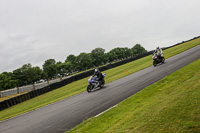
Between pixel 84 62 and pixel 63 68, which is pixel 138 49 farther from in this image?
→ pixel 63 68

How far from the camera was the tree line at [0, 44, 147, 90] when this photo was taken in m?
78.7

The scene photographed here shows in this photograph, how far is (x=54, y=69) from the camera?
9381cm

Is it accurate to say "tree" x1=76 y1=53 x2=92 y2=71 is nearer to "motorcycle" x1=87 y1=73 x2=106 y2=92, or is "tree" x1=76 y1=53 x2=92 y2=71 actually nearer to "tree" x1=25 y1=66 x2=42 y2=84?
"tree" x1=25 y1=66 x2=42 y2=84

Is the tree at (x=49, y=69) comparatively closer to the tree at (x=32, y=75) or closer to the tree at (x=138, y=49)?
the tree at (x=32, y=75)

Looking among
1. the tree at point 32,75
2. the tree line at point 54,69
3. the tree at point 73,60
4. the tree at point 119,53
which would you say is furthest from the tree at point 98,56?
the tree at point 32,75

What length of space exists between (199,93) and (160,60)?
48.3 ft

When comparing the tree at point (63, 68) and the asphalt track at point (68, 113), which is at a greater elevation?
the tree at point (63, 68)

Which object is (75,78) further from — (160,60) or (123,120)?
(123,120)

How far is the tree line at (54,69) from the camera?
78725mm

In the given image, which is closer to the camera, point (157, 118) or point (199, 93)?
point (157, 118)

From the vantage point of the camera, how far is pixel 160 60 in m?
19.6

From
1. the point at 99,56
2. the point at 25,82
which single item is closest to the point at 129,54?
the point at 99,56

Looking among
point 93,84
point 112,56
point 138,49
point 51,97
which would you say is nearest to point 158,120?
point 93,84

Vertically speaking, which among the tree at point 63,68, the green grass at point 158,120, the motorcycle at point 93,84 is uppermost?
the tree at point 63,68
